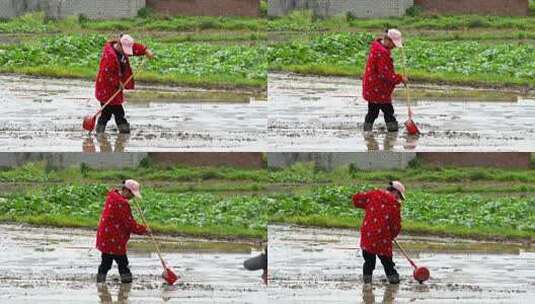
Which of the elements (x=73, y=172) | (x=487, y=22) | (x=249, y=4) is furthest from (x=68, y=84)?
(x=487, y=22)

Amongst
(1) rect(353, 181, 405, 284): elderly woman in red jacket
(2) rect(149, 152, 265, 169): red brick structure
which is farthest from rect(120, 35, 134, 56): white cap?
(2) rect(149, 152, 265, 169): red brick structure

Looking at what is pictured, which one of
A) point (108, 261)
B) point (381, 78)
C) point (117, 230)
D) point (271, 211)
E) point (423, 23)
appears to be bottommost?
point (271, 211)

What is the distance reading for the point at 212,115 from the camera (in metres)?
19.8

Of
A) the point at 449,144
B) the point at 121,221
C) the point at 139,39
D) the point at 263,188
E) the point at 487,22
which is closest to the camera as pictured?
the point at 121,221

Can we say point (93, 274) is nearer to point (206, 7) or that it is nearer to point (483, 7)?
point (206, 7)

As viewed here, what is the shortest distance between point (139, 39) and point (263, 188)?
296 cm

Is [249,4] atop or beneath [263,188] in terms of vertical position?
atop

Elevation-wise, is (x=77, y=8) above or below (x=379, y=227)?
above

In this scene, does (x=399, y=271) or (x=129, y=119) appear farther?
(x=129, y=119)

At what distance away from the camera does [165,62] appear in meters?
22.1

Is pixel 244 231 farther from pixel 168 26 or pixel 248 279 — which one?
pixel 168 26

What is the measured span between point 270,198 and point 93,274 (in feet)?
14.3

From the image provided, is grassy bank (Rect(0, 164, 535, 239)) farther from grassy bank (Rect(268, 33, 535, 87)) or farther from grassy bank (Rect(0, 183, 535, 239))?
grassy bank (Rect(268, 33, 535, 87))

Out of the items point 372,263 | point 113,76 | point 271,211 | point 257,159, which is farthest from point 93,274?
point 257,159
